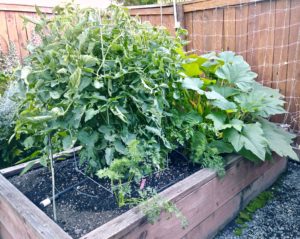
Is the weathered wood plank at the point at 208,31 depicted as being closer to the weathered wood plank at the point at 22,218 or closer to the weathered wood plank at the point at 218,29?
the weathered wood plank at the point at 218,29

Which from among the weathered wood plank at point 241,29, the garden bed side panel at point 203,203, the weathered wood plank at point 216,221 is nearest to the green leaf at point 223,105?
the garden bed side panel at point 203,203

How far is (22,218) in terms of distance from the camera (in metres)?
1.11

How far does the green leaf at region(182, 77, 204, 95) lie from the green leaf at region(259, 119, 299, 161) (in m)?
0.50

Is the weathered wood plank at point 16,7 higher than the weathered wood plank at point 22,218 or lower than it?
higher

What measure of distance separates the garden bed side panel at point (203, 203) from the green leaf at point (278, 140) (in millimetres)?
191

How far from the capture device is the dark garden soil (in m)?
1.12

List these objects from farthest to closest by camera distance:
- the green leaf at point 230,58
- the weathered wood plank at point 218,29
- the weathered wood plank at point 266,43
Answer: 1. the weathered wood plank at point 218,29
2. the weathered wood plank at point 266,43
3. the green leaf at point 230,58

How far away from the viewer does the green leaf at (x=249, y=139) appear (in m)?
1.40

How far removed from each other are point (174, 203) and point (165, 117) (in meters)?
0.47

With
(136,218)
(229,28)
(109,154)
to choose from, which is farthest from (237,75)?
(136,218)

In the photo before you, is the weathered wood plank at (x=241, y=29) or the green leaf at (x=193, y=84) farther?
the weathered wood plank at (x=241, y=29)

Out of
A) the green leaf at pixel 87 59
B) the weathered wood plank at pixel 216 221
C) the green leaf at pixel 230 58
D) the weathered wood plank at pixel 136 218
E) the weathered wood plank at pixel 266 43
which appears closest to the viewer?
the weathered wood plank at pixel 136 218

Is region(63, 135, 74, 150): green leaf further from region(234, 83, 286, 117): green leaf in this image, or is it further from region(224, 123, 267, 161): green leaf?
region(234, 83, 286, 117): green leaf

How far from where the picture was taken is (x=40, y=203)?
1.25 metres
